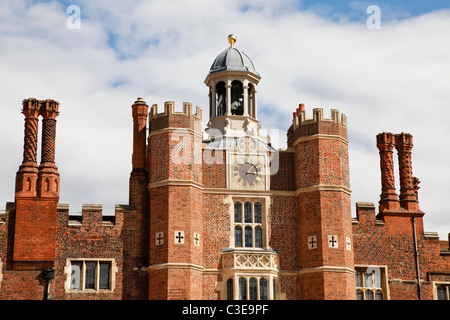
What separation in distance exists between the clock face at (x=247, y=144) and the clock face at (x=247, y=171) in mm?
419

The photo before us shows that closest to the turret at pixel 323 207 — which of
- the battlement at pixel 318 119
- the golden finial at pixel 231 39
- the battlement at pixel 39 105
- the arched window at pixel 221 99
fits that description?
the battlement at pixel 318 119

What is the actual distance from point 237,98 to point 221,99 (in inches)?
30.6

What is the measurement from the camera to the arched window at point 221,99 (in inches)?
1657

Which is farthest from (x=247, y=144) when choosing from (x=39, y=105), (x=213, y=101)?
(x=39, y=105)

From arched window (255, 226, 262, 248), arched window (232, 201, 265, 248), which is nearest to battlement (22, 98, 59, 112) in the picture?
arched window (232, 201, 265, 248)

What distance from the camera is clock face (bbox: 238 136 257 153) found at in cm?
3897

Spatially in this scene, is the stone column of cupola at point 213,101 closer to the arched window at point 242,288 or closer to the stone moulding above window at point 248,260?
the stone moulding above window at point 248,260

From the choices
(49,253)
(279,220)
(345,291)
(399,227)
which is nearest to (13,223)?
(49,253)

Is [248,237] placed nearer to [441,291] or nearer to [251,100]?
[251,100]

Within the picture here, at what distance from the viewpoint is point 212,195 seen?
38.1 m
